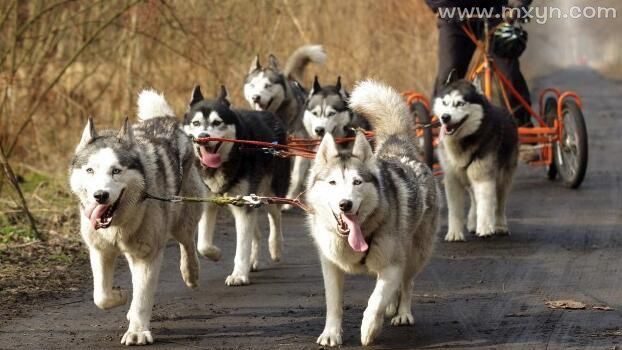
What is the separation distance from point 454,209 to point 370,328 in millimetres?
3365

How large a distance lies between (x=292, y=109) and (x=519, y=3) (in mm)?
2644

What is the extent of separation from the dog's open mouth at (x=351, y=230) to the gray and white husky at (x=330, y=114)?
422 centimetres

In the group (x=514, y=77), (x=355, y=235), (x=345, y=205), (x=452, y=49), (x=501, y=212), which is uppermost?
(x=452, y=49)

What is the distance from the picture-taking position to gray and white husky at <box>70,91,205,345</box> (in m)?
5.27

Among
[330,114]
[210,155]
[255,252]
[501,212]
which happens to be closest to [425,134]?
[330,114]

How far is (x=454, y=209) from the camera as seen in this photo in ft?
27.3

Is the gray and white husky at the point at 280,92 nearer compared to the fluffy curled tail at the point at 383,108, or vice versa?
the fluffy curled tail at the point at 383,108

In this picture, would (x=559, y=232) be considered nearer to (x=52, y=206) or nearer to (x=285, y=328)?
(x=285, y=328)

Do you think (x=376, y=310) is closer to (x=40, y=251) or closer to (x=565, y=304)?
(x=565, y=304)

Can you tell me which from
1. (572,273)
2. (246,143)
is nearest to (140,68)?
(246,143)

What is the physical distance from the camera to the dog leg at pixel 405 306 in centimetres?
571

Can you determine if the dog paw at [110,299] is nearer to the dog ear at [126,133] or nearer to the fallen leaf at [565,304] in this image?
the dog ear at [126,133]

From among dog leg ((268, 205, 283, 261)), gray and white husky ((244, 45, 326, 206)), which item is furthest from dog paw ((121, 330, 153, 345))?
gray and white husky ((244, 45, 326, 206))

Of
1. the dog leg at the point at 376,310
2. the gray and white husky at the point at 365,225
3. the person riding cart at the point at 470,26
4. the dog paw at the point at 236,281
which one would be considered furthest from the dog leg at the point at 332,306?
the person riding cart at the point at 470,26
